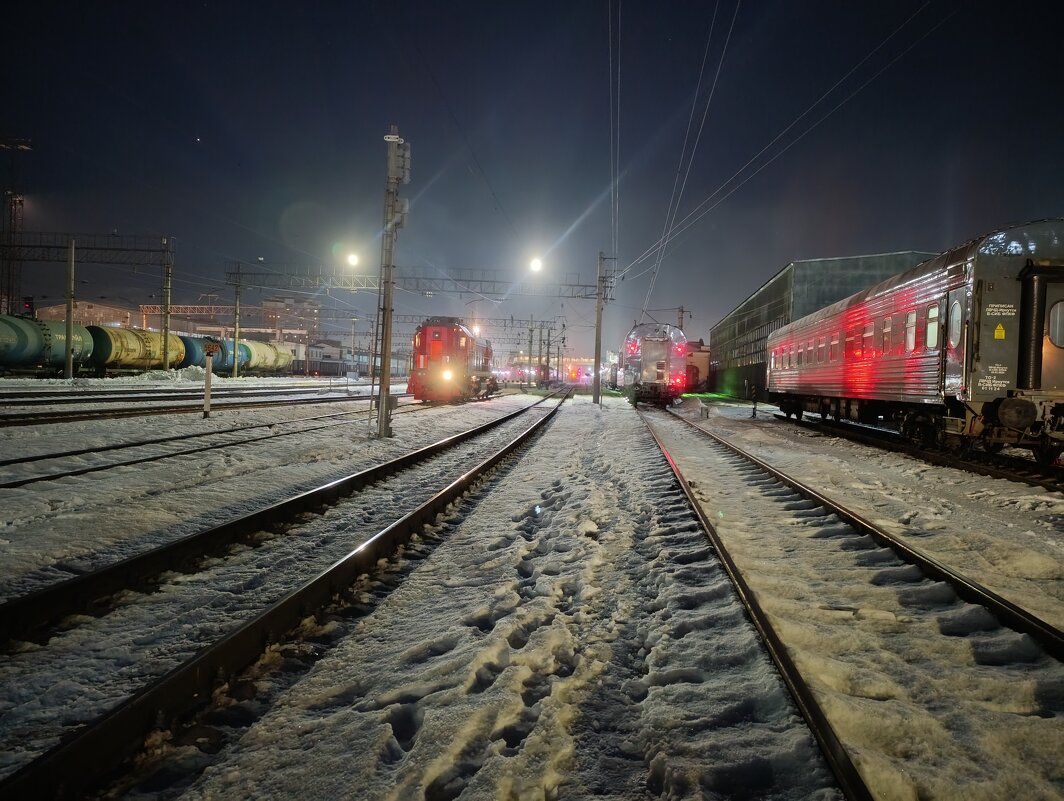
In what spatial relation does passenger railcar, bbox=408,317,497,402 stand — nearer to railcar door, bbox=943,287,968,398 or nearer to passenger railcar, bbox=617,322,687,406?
passenger railcar, bbox=617,322,687,406

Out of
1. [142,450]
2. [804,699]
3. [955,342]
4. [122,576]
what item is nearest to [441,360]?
[142,450]

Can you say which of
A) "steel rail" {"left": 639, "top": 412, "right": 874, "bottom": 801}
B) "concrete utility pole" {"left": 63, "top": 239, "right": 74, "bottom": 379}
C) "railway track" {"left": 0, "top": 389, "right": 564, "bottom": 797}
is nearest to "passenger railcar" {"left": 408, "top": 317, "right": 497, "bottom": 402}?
"concrete utility pole" {"left": 63, "top": 239, "right": 74, "bottom": 379}

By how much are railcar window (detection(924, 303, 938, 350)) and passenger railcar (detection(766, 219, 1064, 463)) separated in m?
0.02

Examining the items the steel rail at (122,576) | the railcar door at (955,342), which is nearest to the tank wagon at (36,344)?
the steel rail at (122,576)

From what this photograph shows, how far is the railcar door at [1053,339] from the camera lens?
892 cm

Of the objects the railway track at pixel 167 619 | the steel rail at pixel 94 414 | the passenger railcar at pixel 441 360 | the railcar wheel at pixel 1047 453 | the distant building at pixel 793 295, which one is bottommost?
the railway track at pixel 167 619

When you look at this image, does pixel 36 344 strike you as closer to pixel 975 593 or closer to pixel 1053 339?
pixel 975 593

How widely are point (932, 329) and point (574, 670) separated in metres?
11.1

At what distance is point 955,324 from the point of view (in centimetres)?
973

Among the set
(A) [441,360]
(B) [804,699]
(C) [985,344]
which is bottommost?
(B) [804,699]

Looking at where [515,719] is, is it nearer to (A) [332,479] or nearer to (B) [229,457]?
(A) [332,479]

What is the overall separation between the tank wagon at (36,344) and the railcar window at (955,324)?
120 feet

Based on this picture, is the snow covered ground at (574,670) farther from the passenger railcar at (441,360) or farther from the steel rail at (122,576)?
the passenger railcar at (441,360)

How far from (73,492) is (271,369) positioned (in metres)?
50.1
